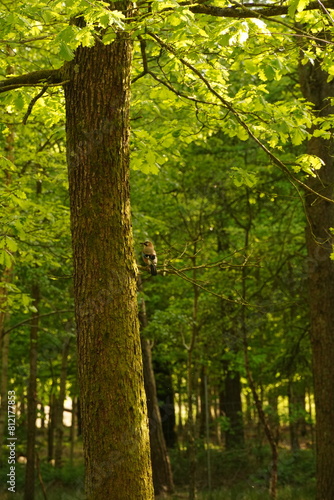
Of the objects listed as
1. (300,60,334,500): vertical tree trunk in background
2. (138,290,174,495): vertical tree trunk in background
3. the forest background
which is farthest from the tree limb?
(138,290,174,495): vertical tree trunk in background

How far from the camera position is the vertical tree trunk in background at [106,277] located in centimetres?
396

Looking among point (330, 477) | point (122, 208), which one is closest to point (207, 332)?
point (330, 477)

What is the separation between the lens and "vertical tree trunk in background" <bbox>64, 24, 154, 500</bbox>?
396 centimetres

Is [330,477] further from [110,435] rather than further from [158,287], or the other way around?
[158,287]

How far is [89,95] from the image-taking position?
14.2ft

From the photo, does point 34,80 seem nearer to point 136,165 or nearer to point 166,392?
point 136,165

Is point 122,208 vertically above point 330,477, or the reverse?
point 122,208

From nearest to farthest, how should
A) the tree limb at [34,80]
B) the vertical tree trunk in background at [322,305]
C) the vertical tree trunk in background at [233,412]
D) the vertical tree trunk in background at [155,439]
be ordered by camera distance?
1. the tree limb at [34,80]
2. the vertical tree trunk in background at [322,305]
3. the vertical tree trunk in background at [155,439]
4. the vertical tree trunk in background at [233,412]

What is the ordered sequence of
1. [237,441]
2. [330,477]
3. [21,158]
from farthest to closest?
[237,441] < [21,158] < [330,477]

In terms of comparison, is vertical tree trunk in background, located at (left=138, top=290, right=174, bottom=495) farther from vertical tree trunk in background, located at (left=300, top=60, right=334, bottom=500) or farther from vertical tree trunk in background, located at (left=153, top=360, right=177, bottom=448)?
vertical tree trunk in background, located at (left=300, top=60, right=334, bottom=500)

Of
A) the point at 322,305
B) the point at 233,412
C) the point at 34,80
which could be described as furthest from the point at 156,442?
the point at 34,80

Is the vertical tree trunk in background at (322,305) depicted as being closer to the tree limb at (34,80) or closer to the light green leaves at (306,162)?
the light green leaves at (306,162)

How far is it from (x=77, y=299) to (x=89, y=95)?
4.91 ft

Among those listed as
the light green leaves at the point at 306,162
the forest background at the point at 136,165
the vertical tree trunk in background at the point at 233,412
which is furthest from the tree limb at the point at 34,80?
the vertical tree trunk in background at the point at 233,412
